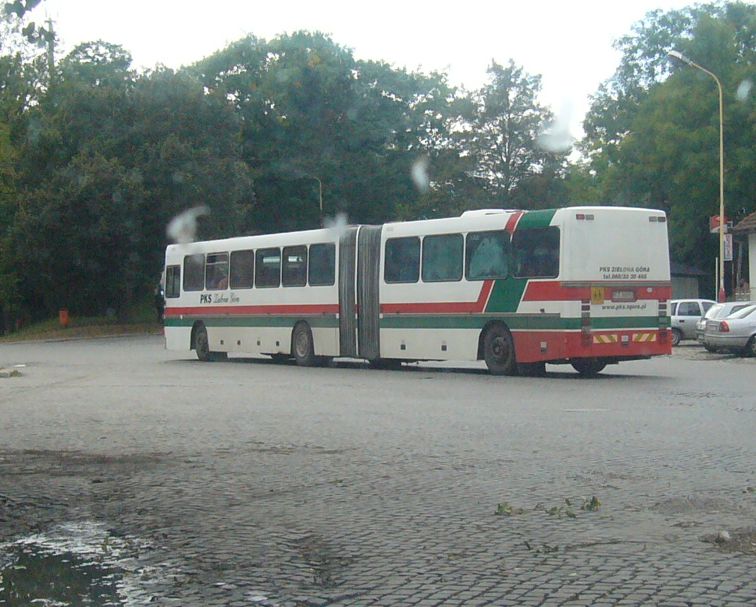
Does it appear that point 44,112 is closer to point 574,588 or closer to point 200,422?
point 200,422

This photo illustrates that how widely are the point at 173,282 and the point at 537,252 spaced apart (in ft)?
43.5

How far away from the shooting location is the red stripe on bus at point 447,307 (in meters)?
23.2

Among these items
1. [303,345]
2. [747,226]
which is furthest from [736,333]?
[747,226]

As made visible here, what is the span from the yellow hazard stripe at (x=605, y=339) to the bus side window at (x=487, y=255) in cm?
211

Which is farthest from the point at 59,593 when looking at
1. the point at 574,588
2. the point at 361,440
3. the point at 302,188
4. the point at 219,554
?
the point at 302,188

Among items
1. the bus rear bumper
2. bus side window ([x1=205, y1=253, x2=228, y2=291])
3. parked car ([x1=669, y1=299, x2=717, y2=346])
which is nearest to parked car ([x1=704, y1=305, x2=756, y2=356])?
parked car ([x1=669, y1=299, x2=717, y2=346])

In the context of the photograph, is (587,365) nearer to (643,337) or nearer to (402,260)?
(643,337)

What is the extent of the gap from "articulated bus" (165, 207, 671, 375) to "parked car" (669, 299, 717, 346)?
14.7m

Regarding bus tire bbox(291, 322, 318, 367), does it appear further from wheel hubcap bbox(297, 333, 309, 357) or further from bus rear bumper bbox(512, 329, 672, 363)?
bus rear bumper bbox(512, 329, 672, 363)

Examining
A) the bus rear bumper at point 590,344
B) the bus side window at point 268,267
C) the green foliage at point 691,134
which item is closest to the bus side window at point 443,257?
the bus rear bumper at point 590,344

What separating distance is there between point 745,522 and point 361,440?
5513 millimetres

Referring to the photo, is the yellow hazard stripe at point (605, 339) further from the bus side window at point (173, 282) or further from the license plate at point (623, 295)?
the bus side window at point (173, 282)

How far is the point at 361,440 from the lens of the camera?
12.6 meters

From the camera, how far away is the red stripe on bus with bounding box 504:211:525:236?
22.7 metres
